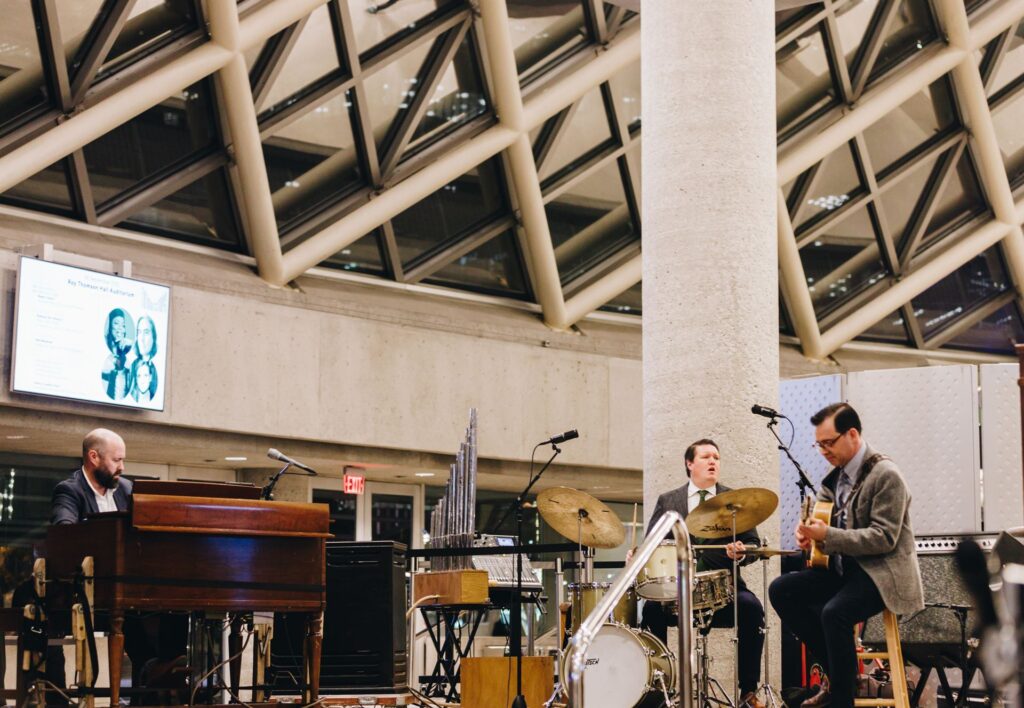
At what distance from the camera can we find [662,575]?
7223 millimetres

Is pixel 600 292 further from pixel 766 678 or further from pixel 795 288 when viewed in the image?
pixel 766 678

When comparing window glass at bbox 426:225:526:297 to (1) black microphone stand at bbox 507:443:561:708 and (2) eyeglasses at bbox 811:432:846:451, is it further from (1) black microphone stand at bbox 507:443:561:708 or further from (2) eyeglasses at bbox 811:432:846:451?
(2) eyeglasses at bbox 811:432:846:451

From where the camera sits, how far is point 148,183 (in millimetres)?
13062

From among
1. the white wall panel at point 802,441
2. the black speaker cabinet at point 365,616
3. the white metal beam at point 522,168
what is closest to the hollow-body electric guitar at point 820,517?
the white wall panel at point 802,441

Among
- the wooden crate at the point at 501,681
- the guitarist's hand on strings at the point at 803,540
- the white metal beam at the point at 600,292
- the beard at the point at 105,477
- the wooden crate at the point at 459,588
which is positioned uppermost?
the white metal beam at the point at 600,292

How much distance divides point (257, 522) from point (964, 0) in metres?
14.1

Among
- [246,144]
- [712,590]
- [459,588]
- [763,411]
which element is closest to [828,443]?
[763,411]

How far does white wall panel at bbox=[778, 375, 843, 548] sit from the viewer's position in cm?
945

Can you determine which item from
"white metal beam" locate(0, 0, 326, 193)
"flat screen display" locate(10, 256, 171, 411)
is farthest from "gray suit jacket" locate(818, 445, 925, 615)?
"white metal beam" locate(0, 0, 326, 193)

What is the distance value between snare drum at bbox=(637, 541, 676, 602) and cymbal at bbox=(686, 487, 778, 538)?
0.29 metres

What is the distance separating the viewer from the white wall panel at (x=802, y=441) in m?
9.45

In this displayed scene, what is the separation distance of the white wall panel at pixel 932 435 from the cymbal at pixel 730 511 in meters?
2.30

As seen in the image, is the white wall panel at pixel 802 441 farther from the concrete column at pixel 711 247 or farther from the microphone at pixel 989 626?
the microphone at pixel 989 626

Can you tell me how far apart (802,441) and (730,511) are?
2905mm
